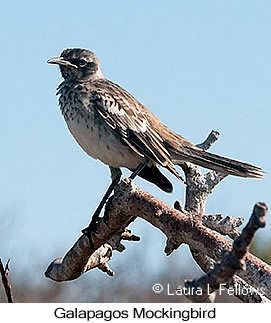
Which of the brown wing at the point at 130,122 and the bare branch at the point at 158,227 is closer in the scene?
the bare branch at the point at 158,227

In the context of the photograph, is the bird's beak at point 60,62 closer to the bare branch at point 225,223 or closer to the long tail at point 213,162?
the long tail at point 213,162

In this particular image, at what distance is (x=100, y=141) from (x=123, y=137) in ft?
0.75

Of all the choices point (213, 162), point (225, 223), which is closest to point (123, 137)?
point (213, 162)

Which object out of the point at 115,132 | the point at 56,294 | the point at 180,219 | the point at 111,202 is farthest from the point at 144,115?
the point at 56,294

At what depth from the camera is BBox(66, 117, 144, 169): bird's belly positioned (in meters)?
6.60

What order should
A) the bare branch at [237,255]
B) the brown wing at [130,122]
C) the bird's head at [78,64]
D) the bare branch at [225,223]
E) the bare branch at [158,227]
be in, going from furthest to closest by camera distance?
1. the bird's head at [78,64]
2. the brown wing at [130,122]
3. the bare branch at [225,223]
4. the bare branch at [158,227]
5. the bare branch at [237,255]

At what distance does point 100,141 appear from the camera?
21.7ft

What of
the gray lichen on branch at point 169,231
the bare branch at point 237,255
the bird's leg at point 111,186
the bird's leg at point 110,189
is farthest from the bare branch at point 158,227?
the bare branch at point 237,255

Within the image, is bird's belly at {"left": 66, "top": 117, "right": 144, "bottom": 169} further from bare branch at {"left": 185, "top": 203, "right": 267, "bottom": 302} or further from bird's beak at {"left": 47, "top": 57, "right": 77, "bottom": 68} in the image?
bare branch at {"left": 185, "top": 203, "right": 267, "bottom": 302}

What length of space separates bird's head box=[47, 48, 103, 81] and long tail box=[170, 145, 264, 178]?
116cm

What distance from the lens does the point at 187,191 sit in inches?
240

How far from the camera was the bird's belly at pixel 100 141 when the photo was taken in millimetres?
6598

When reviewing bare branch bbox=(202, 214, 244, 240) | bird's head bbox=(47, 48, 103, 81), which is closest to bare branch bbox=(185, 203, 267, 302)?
bare branch bbox=(202, 214, 244, 240)

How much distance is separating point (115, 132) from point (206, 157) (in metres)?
0.84
